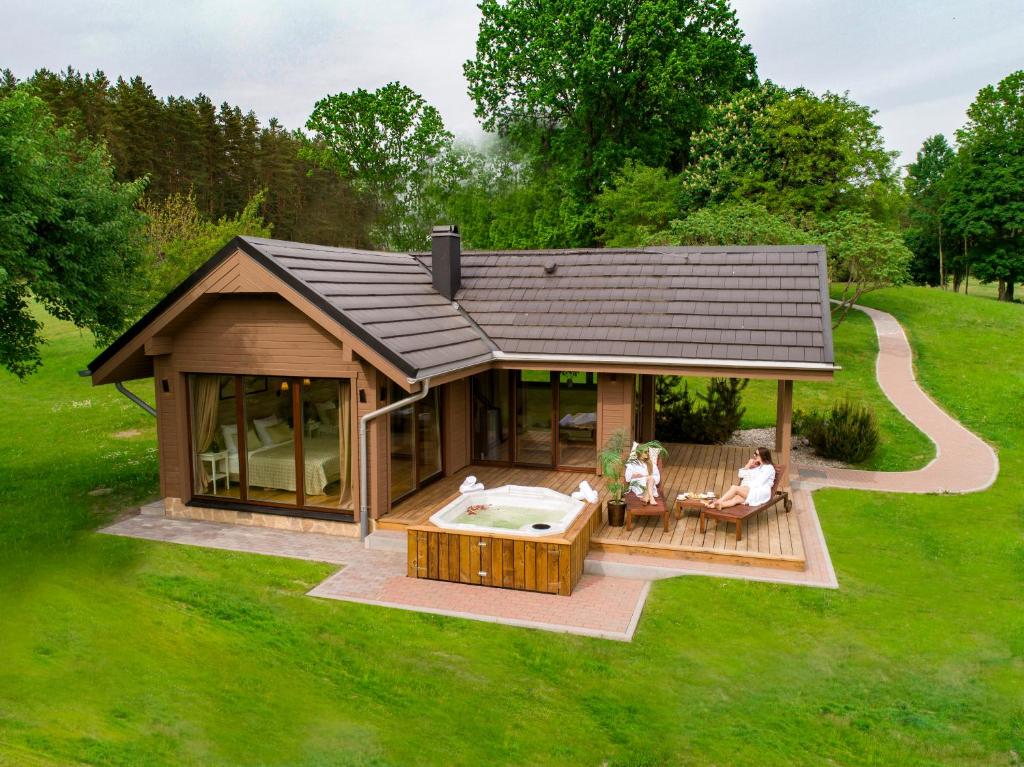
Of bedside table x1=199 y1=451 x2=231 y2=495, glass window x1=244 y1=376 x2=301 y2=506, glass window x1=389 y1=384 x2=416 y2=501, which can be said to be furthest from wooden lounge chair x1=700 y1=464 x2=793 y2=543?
bedside table x1=199 y1=451 x2=231 y2=495

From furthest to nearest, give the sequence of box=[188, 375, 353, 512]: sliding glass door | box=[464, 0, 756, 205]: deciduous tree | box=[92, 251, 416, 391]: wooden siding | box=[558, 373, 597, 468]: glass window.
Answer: box=[464, 0, 756, 205]: deciduous tree, box=[558, 373, 597, 468]: glass window, box=[188, 375, 353, 512]: sliding glass door, box=[92, 251, 416, 391]: wooden siding

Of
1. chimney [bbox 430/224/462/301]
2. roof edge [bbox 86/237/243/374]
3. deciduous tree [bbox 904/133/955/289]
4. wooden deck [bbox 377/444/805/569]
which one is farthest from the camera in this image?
deciduous tree [bbox 904/133/955/289]

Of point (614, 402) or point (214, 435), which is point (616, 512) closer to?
point (614, 402)

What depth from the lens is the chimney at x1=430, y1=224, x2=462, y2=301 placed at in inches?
581

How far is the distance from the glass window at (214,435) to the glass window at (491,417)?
14.4 feet

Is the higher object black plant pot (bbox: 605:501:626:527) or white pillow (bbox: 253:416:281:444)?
white pillow (bbox: 253:416:281:444)

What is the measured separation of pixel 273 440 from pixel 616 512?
5423 millimetres

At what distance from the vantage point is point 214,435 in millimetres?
12141

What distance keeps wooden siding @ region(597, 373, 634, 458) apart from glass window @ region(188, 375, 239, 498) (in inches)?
240

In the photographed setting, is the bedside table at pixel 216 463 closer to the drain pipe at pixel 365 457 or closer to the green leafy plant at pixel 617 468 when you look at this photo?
the drain pipe at pixel 365 457

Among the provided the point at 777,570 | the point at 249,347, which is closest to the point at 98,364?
the point at 249,347

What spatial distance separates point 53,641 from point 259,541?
3458 mm

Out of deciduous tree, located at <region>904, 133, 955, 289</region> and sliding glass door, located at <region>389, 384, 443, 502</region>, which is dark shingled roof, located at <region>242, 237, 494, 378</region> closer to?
sliding glass door, located at <region>389, 384, 443, 502</region>

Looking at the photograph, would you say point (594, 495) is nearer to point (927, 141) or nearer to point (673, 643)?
point (673, 643)
